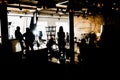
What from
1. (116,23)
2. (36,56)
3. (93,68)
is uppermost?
(116,23)

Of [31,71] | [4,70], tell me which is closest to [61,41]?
[31,71]

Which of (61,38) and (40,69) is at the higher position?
(61,38)

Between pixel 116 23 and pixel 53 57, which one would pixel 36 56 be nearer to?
pixel 53 57

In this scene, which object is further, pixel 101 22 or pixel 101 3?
pixel 101 22

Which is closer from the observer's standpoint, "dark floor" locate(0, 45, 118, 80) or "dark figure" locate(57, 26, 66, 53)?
"dark floor" locate(0, 45, 118, 80)

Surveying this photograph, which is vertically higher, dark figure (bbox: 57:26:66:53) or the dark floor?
dark figure (bbox: 57:26:66:53)

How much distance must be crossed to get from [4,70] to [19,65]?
0.74m

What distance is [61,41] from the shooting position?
10.6m

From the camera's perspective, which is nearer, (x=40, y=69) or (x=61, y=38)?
(x=40, y=69)

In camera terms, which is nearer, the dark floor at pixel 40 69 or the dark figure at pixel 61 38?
the dark floor at pixel 40 69

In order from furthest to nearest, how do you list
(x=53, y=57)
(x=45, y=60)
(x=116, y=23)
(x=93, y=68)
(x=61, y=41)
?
1. (x=116, y=23)
2. (x=53, y=57)
3. (x=61, y=41)
4. (x=45, y=60)
5. (x=93, y=68)

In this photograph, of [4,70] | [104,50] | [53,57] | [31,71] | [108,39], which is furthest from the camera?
[108,39]

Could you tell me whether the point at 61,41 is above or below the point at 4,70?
above

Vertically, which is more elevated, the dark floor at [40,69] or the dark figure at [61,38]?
the dark figure at [61,38]
